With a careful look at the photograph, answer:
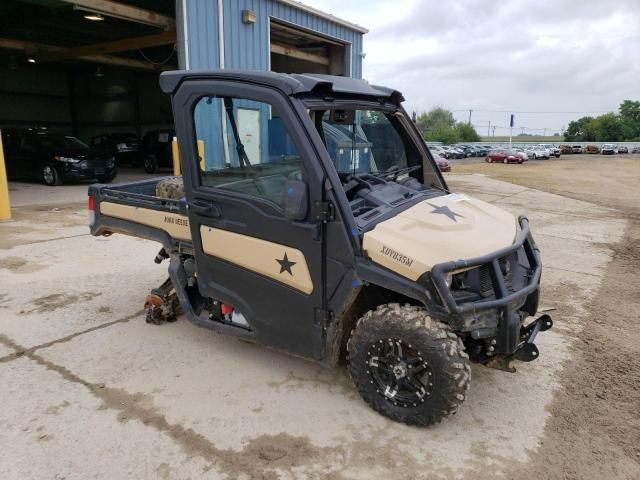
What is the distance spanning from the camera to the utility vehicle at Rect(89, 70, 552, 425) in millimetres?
2793

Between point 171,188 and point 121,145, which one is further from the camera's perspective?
point 121,145

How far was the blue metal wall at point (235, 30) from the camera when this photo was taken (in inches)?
422

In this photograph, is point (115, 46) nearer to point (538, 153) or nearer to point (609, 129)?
point (538, 153)

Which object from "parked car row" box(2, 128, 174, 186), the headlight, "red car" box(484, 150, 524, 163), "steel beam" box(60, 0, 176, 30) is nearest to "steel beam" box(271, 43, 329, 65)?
"steel beam" box(60, 0, 176, 30)

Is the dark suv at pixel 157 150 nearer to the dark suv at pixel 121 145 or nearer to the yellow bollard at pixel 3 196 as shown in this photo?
the dark suv at pixel 121 145

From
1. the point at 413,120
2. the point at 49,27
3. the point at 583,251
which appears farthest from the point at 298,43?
the point at 413,120

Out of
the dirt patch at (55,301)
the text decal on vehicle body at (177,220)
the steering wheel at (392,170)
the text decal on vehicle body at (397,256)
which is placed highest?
the steering wheel at (392,170)

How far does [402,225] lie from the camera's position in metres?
2.94

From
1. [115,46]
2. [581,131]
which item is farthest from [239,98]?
[581,131]

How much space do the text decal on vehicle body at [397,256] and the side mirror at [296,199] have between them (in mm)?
510

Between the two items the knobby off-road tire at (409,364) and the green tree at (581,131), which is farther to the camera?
the green tree at (581,131)

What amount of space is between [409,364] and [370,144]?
5.55 feet

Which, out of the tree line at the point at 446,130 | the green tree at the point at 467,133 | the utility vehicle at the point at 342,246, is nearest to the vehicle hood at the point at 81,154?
the utility vehicle at the point at 342,246

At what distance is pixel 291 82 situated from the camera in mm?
2922
